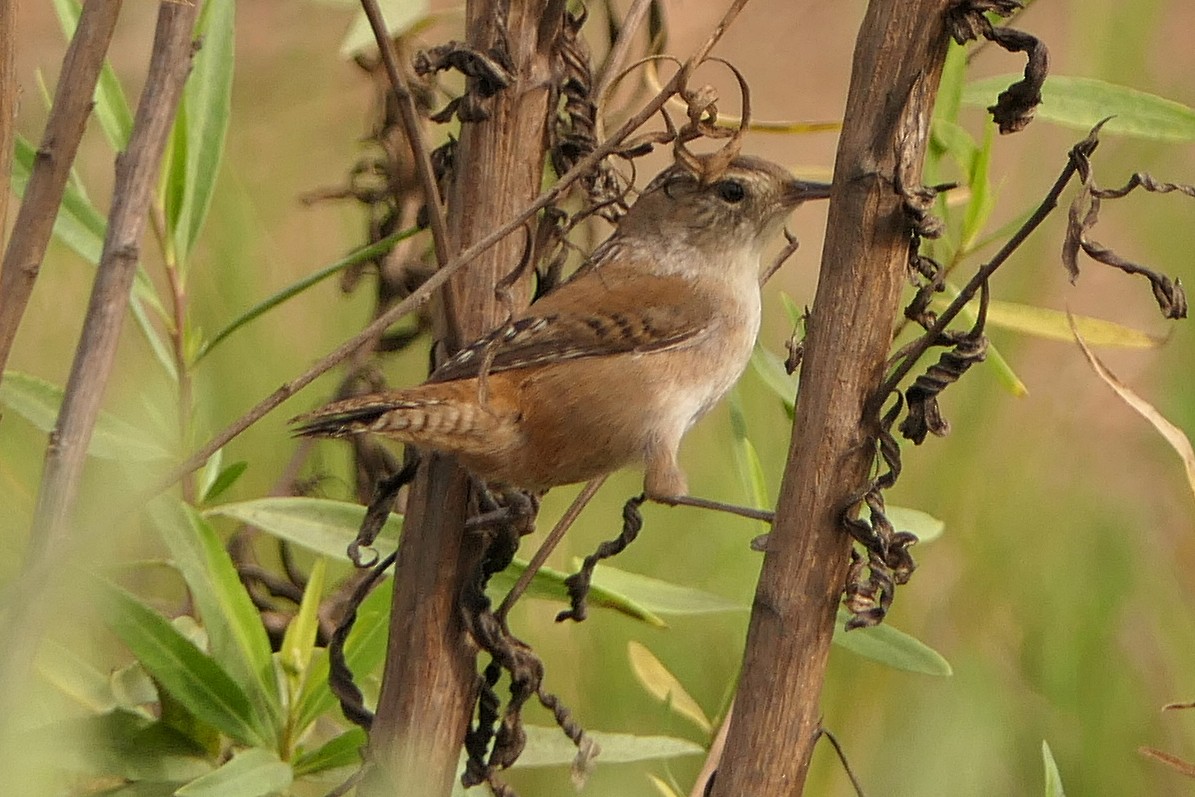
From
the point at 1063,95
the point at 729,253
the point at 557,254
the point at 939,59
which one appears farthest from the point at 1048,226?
the point at 939,59

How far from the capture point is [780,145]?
518cm

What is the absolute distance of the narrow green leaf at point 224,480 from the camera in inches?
77.0

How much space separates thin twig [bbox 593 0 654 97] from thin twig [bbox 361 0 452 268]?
0.29m

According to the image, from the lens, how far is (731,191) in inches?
100

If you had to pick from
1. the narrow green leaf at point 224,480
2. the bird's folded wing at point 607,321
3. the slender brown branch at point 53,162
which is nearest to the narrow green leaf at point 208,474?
the narrow green leaf at point 224,480

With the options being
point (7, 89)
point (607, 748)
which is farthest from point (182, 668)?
point (7, 89)

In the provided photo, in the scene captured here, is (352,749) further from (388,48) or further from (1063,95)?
(1063,95)

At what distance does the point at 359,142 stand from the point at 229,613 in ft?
2.71

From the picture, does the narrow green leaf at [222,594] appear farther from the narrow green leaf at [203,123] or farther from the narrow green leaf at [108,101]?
the narrow green leaf at [108,101]

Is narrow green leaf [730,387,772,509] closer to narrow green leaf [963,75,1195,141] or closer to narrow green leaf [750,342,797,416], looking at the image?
narrow green leaf [750,342,797,416]

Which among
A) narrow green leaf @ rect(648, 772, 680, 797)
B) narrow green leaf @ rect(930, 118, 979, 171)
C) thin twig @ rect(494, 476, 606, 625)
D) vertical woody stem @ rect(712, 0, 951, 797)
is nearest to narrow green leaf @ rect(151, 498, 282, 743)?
thin twig @ rect(494, 476, 606, 625)

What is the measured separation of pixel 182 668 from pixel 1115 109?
1.33m

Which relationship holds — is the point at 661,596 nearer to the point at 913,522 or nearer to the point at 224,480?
the point at 913,522

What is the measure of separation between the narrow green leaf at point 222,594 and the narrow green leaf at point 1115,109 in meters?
1.15
